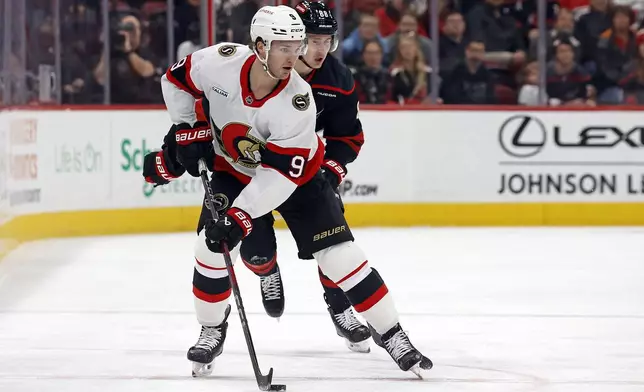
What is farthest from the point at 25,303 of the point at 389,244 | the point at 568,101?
the point at 568,101

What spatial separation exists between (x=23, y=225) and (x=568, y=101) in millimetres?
4140

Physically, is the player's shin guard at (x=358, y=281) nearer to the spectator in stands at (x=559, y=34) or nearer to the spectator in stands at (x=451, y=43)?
the spectator in stands at (x=451, y=43)

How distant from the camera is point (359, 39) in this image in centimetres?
945

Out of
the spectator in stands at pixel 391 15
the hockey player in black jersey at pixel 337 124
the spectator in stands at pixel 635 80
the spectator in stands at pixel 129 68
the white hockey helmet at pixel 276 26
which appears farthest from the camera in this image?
the spectator in stands at pixel 635 80

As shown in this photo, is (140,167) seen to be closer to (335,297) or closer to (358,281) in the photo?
(335,297)

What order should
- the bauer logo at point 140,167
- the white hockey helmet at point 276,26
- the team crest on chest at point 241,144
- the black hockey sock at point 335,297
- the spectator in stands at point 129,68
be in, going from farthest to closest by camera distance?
the spectator in stands at point 129,68, the bauer logo at point 140,167, the black hockey sock at point 335,297, the team crest on chest at point 241,144, the white hockey helmet at point 276,26

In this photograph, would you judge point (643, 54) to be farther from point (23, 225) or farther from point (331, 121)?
point (331, 121)

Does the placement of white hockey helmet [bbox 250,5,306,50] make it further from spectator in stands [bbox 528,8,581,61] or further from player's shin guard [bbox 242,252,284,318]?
spectator in stands [bbox 528,8,581,61]

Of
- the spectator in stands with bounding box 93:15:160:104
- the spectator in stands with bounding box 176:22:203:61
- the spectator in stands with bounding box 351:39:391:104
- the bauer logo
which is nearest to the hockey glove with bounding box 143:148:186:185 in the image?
the bauer logo

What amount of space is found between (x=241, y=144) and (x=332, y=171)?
2.13 ft

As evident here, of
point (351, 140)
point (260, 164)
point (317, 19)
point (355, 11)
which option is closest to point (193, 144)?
point (260, 164)

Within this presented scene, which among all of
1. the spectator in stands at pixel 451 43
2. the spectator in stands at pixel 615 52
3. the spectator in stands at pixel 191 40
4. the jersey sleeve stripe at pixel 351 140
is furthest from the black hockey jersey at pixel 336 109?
the spectator in stands at pixel 615 52

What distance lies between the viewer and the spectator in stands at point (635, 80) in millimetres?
9578

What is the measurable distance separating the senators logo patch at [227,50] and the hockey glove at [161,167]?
0.36 metres
